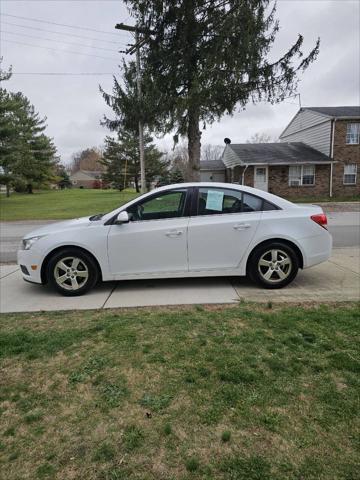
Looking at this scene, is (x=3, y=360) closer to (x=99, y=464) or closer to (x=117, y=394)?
(x=117, y=394)

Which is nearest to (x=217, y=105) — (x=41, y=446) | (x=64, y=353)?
(x=64, y=353)

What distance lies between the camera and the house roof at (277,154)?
82.9ft

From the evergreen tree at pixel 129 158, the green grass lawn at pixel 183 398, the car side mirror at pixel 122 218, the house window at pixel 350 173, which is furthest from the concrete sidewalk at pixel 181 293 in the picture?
the evergreen tree at pixel 129 158

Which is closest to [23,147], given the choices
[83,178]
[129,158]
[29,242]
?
[129,158]

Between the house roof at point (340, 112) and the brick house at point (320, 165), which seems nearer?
the house roof at point (340, 112)

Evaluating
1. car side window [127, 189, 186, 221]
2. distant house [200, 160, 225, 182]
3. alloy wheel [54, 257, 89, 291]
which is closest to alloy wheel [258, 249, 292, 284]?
car side window [127, 189, 186, 221]

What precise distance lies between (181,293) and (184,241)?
2.39ft

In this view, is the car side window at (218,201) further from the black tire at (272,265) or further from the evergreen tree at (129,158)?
the evergreen tree at (129,158)

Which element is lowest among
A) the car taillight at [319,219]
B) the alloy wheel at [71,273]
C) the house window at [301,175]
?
the alloy wheel at [71,273]

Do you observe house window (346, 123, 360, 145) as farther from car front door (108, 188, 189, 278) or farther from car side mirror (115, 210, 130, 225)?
car side mirror (115, 210, 130, 225)

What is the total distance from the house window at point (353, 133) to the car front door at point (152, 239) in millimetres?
24312

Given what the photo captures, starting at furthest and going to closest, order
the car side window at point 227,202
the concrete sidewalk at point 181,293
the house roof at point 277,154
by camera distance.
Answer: the house roof at point 277,154 < the car side window at point 227,202 < the concrete sidewalk at point 181,293

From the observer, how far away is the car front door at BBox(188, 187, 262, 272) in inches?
202

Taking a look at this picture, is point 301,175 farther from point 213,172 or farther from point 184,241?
point 184,241
